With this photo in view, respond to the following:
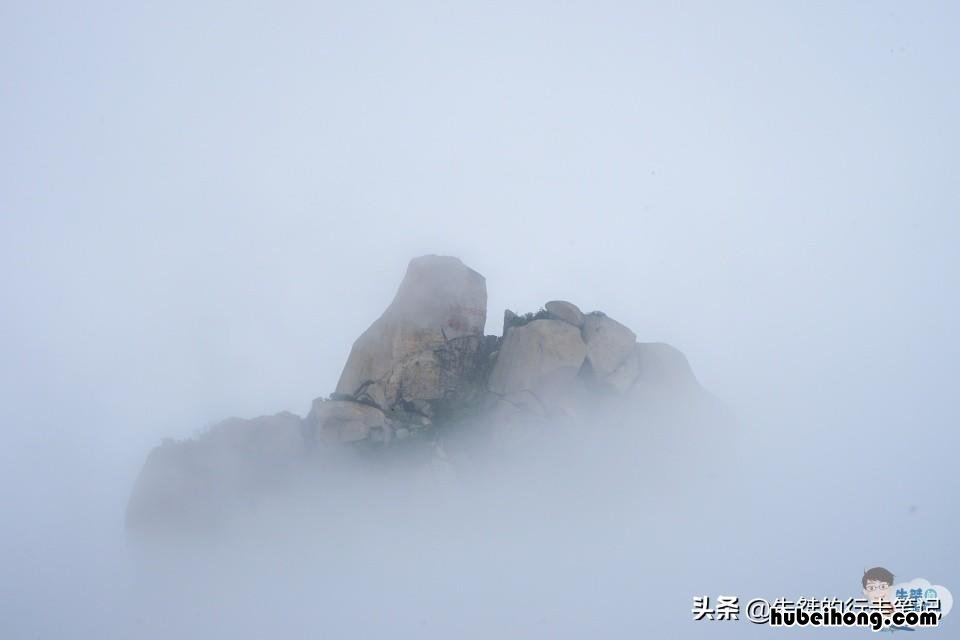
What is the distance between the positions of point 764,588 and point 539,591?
12.9 meters

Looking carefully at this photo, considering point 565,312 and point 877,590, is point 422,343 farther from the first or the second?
point 877,590

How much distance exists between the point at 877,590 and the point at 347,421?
32407mm

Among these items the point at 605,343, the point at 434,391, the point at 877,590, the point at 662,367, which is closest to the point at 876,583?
the point at 877,590

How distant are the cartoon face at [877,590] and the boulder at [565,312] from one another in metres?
28.3

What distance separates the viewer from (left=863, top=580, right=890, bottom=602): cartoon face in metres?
26.9

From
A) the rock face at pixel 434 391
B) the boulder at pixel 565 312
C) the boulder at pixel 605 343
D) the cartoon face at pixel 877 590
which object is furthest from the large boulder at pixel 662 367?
the cartoon face at pixel 877 590

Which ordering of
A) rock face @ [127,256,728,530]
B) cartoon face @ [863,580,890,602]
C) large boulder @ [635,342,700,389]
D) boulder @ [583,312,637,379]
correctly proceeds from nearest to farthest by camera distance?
cartoon face @ [863,580,890,602] < rock face @ [127,256,728,530] < boulder @ [583,312,637,379] < large boulder @ [635,342,700,389]

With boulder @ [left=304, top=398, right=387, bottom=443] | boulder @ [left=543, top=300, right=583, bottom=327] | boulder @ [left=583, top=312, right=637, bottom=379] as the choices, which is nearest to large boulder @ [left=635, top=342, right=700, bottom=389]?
boulder @ [left=583, top=312, right=637, bottom=379]

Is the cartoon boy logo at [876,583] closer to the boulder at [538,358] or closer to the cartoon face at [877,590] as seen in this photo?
the cartoon face at [877,590]

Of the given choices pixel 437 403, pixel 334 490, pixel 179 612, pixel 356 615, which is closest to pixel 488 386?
pixel 437 403

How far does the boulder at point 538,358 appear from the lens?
50.7m

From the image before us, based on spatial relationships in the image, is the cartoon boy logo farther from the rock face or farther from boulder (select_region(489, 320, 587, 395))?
boulder (select_region(489, 320, 587, 395))

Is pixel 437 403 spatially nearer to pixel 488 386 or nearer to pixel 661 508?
pixel 488 386

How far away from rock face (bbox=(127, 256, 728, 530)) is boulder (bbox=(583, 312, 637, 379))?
0.25 feet
